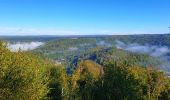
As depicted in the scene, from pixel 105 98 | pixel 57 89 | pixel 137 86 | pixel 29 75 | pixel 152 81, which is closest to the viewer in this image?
pixel 29 75

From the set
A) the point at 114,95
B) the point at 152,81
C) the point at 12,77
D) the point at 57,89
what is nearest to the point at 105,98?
the point at 114,95

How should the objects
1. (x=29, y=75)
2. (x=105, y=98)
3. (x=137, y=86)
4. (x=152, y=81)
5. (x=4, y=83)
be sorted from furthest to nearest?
1. (x=152, y=81)
2. (x=105, y=98)
3. (x=137, y=86)
4. (x=29, y=75)
5. (x=4, y=83)

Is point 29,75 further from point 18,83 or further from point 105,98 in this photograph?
point 105,98

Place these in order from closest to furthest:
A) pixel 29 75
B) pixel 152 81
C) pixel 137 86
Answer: pixel 29 75 → pixel 137 86 → pixel 152 81

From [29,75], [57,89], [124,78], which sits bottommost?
[57,89]

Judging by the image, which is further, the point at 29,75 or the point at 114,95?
the point at 114,95

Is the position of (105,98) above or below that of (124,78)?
below

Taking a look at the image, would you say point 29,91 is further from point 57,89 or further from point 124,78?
point 57,89

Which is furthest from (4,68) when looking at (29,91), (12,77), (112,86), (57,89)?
(57,89)

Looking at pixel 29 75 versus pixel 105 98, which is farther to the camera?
pixel 105 98
